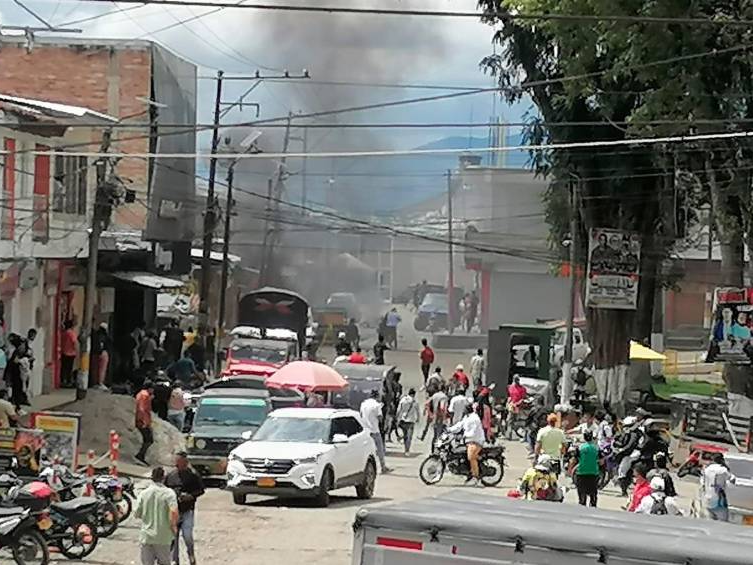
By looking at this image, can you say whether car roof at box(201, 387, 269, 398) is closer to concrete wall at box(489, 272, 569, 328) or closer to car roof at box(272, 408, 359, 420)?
car roof at box(272, 408, 359, 420)

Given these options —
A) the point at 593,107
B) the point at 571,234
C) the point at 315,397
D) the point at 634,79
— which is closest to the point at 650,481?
the point at 315,397

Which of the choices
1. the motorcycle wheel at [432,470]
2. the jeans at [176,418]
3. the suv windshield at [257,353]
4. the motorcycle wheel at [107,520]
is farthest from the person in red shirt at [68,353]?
the motorcycle wheel at [107,520]

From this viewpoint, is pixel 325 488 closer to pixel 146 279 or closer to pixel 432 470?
pixel 432 470

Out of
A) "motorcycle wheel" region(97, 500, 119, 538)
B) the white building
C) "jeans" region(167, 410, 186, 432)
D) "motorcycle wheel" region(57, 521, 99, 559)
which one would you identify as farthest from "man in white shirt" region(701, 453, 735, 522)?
the white building

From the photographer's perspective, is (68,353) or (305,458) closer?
(305,458)

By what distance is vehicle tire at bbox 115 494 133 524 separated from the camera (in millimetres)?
20234

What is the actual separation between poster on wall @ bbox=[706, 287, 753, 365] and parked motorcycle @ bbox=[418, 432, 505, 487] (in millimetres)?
8423

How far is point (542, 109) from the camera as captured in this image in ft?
132

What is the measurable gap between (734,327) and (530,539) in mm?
25710

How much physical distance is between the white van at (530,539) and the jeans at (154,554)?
6368 mm

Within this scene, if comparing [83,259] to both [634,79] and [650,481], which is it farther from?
[650,481]

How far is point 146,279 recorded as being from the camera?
4131 centimetres

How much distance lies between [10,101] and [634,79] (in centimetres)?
1322

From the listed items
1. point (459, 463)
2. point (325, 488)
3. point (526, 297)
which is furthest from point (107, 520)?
point (526, 297)
